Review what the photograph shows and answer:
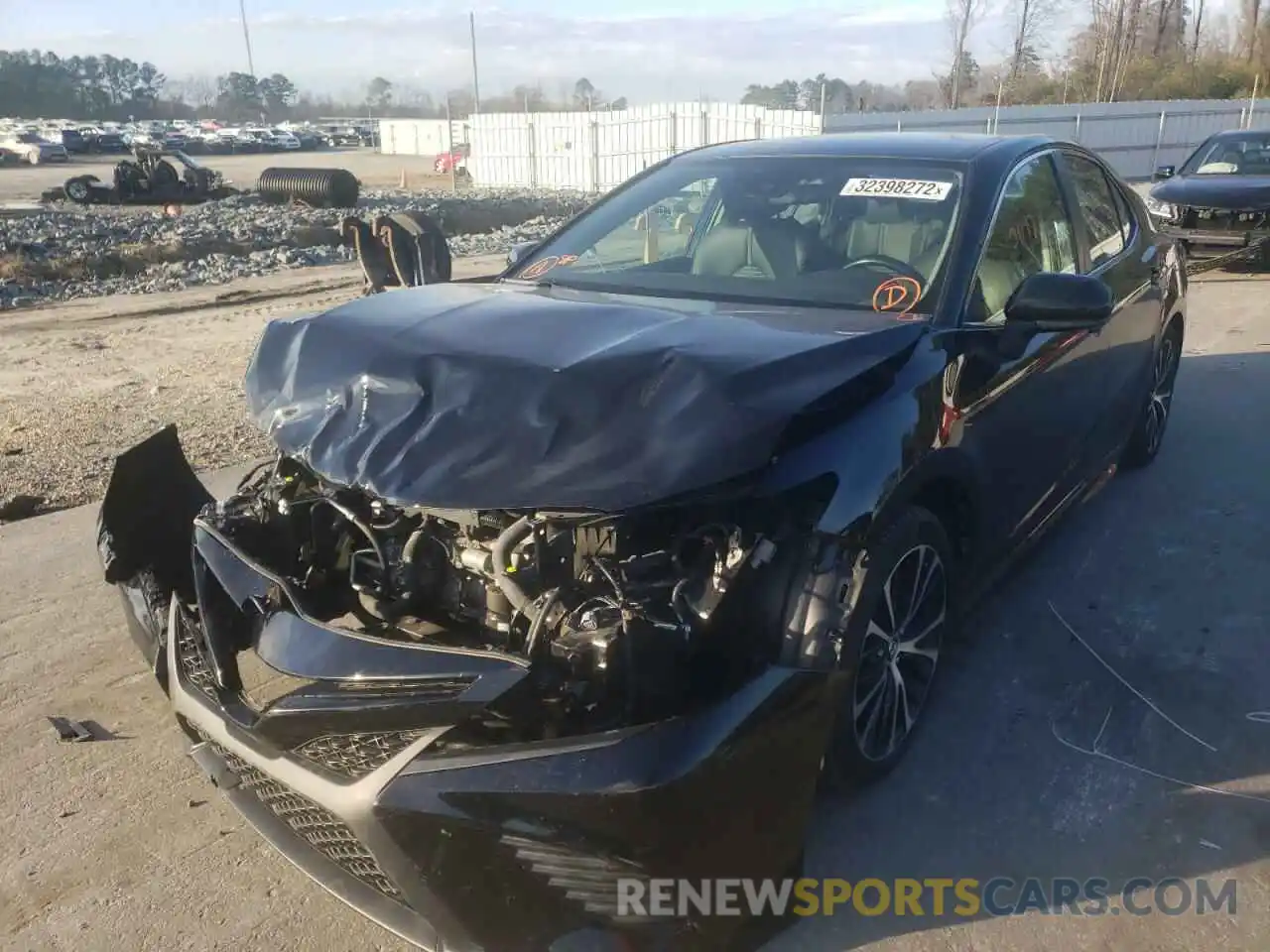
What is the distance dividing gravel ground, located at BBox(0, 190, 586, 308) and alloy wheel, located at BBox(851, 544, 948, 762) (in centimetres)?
1280

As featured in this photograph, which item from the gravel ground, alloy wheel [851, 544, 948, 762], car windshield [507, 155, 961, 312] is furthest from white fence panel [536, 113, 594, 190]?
alloy wheel [851, 544, 948, 762]

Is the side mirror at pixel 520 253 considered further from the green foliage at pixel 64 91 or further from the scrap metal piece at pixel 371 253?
the green foliage at pixel 64 91

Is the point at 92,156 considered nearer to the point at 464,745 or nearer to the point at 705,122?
the point at 705,122

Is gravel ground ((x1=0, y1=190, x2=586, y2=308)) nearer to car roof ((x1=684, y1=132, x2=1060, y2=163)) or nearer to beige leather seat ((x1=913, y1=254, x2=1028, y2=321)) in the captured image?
car roof ((x1=684, y1=132, x2=1060, y2=163))

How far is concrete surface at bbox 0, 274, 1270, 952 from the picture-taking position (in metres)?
2.65

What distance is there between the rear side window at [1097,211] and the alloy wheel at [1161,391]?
95 cm

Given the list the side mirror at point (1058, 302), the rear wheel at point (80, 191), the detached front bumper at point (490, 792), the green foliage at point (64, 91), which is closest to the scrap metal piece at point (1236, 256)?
the side mirror at point (1058, 302)

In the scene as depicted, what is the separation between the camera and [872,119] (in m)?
24.0

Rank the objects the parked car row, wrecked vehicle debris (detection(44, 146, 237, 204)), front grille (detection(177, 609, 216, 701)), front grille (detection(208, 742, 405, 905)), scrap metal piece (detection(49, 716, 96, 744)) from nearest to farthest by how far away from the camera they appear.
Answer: front grille (detection(208, 742, 405, 905)) < front grille (detection(177, 609, 216, 701)) < scrap metal piece (detection(49, 716, 96, 744)) < wrecked vehicle debris (detection(44, 146, 237, 204)) < the parked car row

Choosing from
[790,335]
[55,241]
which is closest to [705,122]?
[55,241]

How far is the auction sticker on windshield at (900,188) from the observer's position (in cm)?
374

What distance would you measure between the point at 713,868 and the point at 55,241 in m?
17.7

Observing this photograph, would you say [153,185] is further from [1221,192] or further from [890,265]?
[890,265]

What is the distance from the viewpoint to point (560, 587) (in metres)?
2.57
